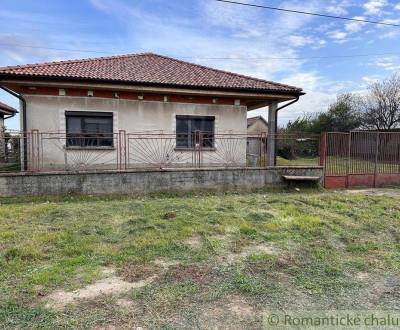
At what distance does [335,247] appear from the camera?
4902 millimetres

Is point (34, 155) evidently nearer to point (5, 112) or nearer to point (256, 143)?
point (256, 143)

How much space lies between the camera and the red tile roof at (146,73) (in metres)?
10.7

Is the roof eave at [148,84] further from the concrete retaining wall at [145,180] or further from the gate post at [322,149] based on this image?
the concrete retaining wall at [145,180]

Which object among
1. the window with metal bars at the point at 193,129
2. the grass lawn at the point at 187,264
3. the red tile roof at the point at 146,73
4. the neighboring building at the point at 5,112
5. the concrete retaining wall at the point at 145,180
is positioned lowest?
the grass lawn at the point at 187,264

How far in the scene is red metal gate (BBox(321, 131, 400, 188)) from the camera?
10984 mm

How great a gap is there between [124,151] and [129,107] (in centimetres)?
169

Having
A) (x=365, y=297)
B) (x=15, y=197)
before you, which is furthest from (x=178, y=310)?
(x=15, y=197)

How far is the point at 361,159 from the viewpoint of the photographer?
37.1 ft

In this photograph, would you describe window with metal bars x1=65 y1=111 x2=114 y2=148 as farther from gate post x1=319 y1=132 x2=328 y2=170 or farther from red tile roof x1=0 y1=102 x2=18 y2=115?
red tile roof x1=0 y1=102 x2=18 y2=115

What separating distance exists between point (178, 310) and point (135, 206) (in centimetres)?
473

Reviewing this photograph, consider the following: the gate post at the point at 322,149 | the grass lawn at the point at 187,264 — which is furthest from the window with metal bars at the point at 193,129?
the grass lawn at the point at 187,264

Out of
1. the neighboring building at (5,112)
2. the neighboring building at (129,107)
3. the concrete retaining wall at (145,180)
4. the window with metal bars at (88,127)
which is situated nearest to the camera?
the concrete retaining wall at (145,180)

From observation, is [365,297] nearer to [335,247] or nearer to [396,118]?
[335,247]

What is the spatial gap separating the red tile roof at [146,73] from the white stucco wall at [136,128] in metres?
0.89
